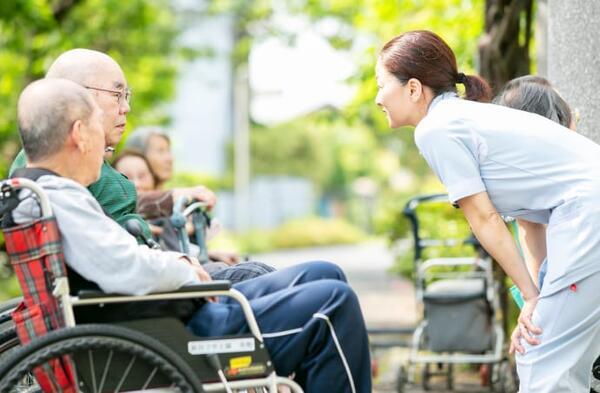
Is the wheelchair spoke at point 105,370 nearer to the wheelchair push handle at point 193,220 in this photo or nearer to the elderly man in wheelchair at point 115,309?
the elderly man in wheelchair at point 115,309

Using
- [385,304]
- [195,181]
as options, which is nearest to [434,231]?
[385,304]

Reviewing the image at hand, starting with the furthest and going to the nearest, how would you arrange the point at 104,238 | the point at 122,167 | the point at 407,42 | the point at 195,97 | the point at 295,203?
the point at 295,203
the point at 195,97
the point at 122,167
the point at 407,42
the point at 104,238

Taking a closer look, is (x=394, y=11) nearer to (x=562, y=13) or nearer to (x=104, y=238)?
(x=562, y=13)

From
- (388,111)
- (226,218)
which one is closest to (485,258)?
(388,111)

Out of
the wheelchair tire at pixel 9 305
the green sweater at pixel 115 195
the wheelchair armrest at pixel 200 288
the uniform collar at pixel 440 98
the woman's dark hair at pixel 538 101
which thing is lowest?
the wheelchair tire at pixel 9 305

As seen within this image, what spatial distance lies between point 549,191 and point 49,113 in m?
1.58

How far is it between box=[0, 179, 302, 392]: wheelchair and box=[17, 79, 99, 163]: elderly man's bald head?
18 centimetres

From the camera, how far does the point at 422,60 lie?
11.5 feet

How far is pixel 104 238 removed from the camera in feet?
9.93

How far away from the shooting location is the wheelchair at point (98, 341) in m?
2.92

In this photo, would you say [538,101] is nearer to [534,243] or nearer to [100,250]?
[534,243]

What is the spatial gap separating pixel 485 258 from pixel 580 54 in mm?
2473

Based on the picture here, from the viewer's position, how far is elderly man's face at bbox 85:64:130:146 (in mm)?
4094

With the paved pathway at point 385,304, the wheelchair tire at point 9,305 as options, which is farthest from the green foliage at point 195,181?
the wheelchair tire at point 9,305
